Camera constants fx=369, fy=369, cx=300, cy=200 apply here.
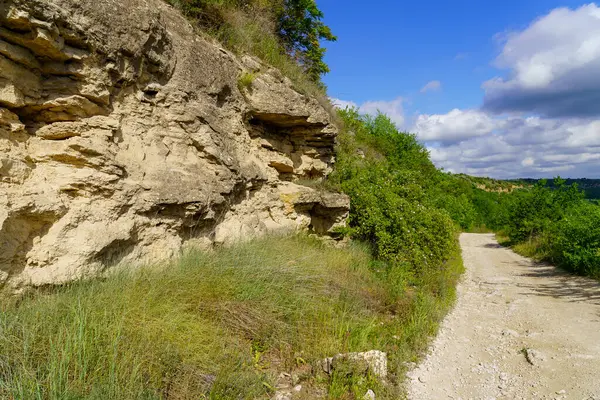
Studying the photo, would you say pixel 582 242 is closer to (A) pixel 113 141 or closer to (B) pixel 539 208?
(B) pixel 539 208

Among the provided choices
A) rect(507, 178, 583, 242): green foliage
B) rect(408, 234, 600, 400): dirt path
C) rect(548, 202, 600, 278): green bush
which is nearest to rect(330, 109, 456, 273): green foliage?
rect(408, 234, 600, 400): dirt path

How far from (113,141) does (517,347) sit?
6.00 meters

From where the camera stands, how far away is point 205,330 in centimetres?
362

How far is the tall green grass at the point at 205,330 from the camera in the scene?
2561mm

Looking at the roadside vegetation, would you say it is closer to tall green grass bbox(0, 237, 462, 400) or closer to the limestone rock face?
tall green grass bbox(0, 237, 462, 400)

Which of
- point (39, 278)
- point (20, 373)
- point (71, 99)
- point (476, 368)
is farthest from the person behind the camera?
point (476, 368)

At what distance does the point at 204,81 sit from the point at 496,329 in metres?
6.17

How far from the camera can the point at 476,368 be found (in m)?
4.60

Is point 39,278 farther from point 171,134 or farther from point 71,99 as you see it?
point 171,134

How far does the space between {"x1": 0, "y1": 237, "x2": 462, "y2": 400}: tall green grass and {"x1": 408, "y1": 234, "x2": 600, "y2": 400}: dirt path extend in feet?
1.51

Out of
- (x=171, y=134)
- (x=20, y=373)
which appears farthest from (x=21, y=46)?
(x=20, y=373)

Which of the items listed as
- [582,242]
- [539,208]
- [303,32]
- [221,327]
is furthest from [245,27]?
[539,208]

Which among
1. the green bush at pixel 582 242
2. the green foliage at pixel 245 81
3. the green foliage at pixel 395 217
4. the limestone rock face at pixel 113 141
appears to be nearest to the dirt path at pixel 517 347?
the green bush at pixel 582 242

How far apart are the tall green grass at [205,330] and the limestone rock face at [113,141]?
46 centimetres
